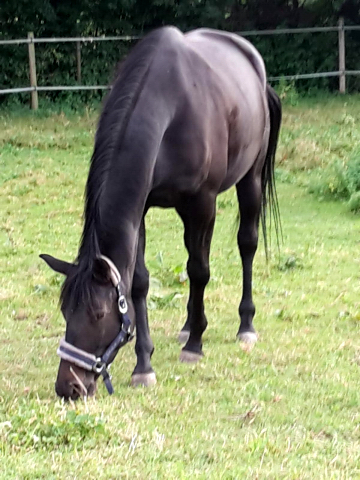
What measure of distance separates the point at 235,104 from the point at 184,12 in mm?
11396

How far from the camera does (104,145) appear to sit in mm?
3334

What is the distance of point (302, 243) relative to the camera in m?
6.92

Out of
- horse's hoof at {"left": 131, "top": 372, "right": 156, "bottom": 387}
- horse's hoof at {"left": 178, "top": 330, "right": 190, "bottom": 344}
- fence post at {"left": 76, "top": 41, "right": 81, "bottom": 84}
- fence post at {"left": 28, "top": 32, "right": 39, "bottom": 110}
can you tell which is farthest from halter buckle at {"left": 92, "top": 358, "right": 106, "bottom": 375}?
fence post at {"left": 76, "top": 41, "right": 81, "bottom": 84}

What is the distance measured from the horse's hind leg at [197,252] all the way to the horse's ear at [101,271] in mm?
1008

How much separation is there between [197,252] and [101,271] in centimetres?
115

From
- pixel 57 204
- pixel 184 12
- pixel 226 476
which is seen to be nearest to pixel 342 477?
pixel 226 476

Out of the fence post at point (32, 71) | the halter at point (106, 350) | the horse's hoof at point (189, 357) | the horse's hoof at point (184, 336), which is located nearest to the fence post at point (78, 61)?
the fence post at point (32, 71)

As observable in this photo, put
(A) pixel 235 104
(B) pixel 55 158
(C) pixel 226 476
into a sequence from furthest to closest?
1. (B) pixel 55 158
2. (A) pixel 235 104
3. (C) pixel 226 476

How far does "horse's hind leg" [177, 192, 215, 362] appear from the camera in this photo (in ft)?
13.1

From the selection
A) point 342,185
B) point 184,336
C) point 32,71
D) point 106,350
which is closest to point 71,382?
point 106,350

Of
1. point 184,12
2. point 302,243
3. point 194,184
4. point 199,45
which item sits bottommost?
point 302,243

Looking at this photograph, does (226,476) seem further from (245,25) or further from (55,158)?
(245,25)

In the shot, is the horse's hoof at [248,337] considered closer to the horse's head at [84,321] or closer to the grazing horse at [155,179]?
the grazing horse at [155,179]

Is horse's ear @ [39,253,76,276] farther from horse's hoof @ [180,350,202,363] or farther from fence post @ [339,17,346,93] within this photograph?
fence post @ [339,17,346,93]
